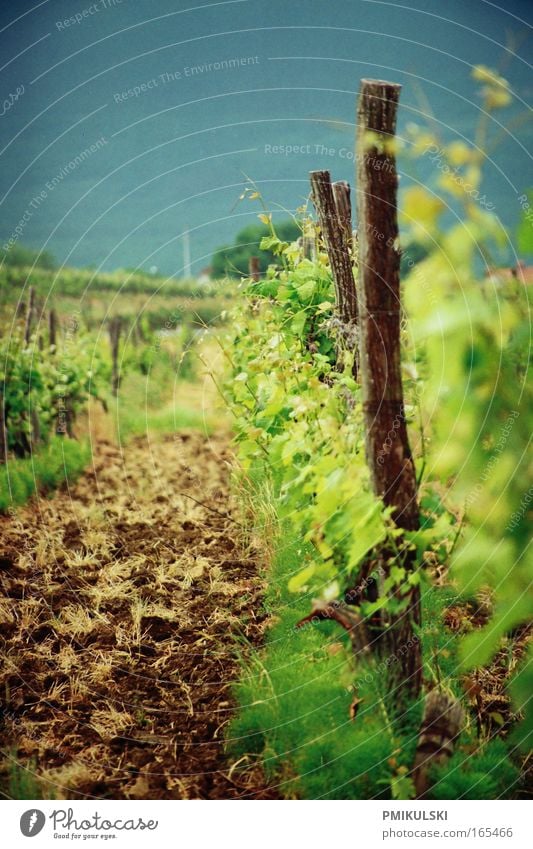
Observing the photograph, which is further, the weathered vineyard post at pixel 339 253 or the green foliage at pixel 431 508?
the weathered vineyard post at pixel 339 253

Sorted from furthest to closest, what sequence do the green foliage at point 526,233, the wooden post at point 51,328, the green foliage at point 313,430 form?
the wooden post at point 51,328 < the green foliage at point 313,430 < the green foliage at point 526,233

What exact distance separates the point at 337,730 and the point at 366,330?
4.52 ft

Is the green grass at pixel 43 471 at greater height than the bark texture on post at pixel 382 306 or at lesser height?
lesser

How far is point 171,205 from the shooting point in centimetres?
363

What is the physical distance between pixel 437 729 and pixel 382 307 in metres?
1.33

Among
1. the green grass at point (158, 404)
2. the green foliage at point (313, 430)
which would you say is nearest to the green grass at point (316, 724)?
the green foliage at point (313, 430)

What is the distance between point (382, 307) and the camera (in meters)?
2.53

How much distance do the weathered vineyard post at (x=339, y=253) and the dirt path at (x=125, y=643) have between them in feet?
4.51

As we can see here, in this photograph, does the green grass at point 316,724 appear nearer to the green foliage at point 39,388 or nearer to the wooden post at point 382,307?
the wooden post at point 382,307

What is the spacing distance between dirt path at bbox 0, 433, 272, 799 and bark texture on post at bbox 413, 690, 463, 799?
22.7 inches

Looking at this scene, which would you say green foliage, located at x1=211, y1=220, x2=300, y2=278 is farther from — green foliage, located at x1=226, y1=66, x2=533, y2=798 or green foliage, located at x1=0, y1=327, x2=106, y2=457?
green foliage, located at x1=226, y1=66, x2=533, y2=798

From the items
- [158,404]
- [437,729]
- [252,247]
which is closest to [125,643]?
[437,729]

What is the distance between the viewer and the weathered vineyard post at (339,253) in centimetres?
344

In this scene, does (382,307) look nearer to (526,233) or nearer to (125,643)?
(526,233)
